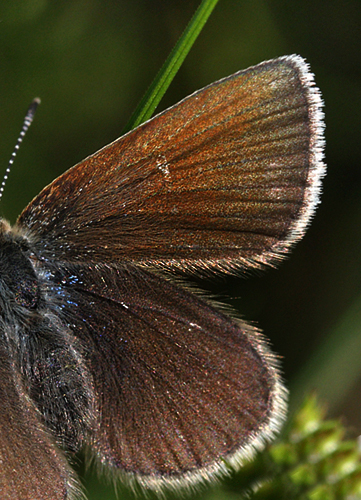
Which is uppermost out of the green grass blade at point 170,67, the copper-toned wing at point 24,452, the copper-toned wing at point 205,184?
the green grass blade at point 170,67

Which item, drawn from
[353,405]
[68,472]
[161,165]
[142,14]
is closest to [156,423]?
[68,472]

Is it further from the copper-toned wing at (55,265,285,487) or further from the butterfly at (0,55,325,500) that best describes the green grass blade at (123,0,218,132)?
the copper-toned wing at (55,265,285,487)

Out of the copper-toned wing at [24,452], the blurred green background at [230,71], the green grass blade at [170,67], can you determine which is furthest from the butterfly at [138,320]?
the blurred green background at [230,71]

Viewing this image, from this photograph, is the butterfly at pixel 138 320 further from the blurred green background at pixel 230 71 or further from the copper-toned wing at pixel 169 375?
the blurred green background at pixel 230 71

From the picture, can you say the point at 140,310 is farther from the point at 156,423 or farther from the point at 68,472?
the point at 68,472

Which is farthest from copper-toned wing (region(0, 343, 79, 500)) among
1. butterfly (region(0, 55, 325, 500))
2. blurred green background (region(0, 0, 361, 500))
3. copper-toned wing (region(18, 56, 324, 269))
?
blurred green background (region(0, 0, 361, 500))

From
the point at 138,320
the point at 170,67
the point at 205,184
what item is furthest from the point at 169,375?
the point at 170,67
